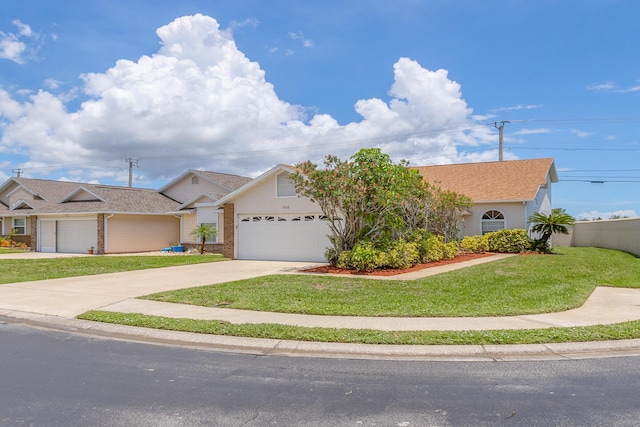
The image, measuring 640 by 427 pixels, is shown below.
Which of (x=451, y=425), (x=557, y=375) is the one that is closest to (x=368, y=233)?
(x=557, y=375)

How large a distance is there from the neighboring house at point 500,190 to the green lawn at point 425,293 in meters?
9.60

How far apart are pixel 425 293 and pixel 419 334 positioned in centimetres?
403

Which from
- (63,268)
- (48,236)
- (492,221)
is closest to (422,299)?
(63,268)

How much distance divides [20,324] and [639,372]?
10.0 meters

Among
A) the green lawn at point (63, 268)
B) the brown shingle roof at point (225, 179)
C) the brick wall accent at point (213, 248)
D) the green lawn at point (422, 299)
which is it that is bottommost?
the green lawn at point (422, 299)

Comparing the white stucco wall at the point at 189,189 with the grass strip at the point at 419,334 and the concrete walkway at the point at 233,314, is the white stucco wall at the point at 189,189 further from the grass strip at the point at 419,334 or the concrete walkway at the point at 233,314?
the grass strip at the point at 419,334

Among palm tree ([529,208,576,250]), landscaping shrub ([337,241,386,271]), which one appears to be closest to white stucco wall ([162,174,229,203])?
landscaping shrub ([337,241,386,271])

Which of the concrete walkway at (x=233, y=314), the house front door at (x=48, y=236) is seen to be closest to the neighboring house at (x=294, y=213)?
the concrete walkway at (x=233, y=314)

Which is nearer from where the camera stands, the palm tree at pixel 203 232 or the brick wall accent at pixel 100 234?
the palm tree at pixel 203 232

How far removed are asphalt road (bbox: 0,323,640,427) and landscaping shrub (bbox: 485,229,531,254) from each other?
59.8ft

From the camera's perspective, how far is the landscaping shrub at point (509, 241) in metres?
24.1

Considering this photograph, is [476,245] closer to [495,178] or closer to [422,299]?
[495,178]

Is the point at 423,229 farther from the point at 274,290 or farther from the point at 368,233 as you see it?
the point at 274,290

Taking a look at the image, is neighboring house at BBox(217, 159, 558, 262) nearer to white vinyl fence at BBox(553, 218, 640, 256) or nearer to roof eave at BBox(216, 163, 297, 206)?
roof eave at BBox(216, 163, 297, 206)
